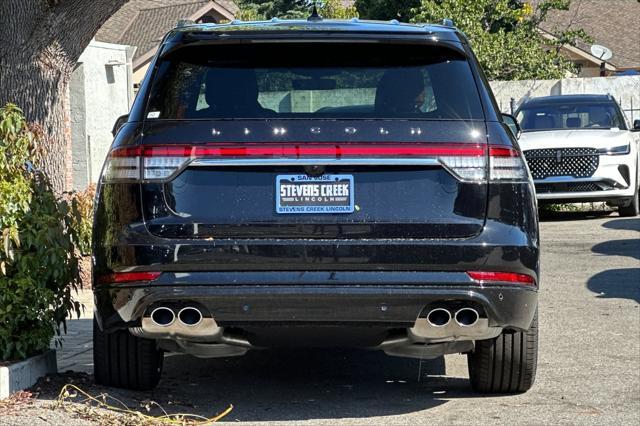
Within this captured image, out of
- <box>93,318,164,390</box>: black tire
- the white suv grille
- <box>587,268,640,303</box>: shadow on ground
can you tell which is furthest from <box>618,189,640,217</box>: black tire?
<box>93,318,164,390</box>: black tire

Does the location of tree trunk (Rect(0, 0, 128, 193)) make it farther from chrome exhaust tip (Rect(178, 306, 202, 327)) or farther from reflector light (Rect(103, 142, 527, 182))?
chrome exhaust tip (Rect(178, 306, 202, 327))

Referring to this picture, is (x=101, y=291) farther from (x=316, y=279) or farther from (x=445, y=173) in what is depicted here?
(x=445, y=173)

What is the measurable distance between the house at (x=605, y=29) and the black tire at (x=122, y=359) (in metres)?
34.2

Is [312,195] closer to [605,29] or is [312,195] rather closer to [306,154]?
[306,154]

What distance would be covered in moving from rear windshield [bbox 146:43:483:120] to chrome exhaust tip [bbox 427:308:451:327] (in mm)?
909

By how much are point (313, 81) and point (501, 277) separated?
1307 mm

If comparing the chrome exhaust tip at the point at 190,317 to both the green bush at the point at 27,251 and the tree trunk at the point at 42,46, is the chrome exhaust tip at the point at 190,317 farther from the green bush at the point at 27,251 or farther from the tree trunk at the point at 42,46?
the tree trunk at the point at 42,46

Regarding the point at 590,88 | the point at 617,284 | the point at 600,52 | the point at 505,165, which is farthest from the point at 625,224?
the point at 600,52

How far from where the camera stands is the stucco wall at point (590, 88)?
25703 mm

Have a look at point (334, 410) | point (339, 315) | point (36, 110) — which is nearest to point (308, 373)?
point (334, 410)

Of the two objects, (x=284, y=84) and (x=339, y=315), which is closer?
(x=339, y=315)

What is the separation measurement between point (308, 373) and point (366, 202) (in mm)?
2168

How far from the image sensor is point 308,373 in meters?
7.67

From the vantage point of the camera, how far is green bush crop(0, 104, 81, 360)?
21.5 feet
